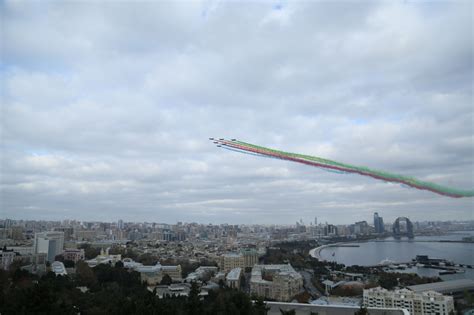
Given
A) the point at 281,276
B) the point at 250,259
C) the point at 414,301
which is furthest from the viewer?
the point at 250,259

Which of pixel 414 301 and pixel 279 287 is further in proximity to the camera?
pixel 279 287

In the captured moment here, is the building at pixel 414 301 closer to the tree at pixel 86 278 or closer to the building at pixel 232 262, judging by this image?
the tree at pixel 86 278

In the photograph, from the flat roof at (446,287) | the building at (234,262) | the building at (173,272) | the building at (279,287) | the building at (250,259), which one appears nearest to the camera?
the flat roof at (446,287)

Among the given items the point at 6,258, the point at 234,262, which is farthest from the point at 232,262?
the point at 6,258

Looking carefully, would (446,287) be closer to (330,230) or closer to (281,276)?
(281,276)

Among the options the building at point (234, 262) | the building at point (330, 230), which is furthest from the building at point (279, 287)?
the building at point (330, 230)

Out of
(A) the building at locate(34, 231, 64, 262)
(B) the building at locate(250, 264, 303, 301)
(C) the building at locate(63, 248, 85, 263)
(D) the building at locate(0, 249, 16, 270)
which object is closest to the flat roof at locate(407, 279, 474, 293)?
(B) the building at locate(250, 264, 303, 301)

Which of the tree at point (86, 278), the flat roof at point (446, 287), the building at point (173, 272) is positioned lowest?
the building at point (173, 272)

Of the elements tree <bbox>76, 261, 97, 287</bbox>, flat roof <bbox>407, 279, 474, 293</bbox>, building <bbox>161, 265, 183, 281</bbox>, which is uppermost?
tree <bbox>76, 261, 97, 287</bbox>

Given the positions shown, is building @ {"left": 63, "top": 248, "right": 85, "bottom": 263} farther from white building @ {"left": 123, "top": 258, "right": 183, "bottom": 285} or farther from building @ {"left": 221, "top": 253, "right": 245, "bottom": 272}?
building @ {"left": 221, "top": 253, "right": 245, "bottom": 272}
